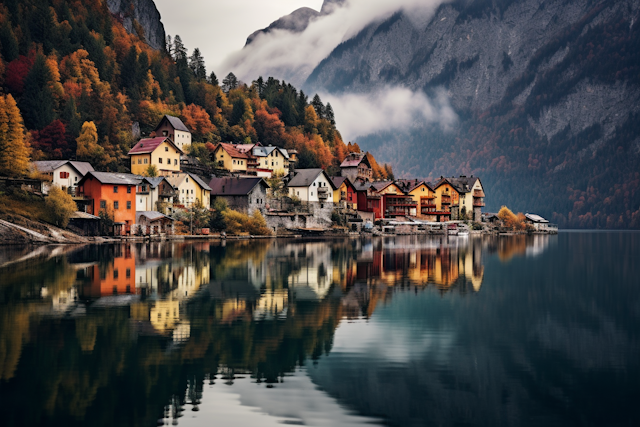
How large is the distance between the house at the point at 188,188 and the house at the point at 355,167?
3668 cm

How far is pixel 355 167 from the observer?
11538 cm

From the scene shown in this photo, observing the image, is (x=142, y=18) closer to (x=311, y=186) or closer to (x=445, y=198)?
(x=311, y=186)

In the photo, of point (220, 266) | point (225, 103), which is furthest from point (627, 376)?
point (225, 103)

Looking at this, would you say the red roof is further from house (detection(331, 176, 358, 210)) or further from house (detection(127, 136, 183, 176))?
house (detection(331, 176, 358, 210))

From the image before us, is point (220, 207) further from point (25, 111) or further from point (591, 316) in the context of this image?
point (591, 316)

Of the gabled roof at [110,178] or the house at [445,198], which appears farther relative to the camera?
the house at [445,198]

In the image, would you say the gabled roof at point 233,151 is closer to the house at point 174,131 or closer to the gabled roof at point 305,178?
the house at point 174,131

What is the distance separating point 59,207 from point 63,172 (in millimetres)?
13286

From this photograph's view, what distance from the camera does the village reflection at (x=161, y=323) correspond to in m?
13.3

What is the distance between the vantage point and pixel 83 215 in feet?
213

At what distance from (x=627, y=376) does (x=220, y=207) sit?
6967 cm

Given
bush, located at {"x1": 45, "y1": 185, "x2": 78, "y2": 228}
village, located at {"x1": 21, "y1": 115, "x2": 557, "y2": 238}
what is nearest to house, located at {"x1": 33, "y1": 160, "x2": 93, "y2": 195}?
village, located at {"x1": 21, "y1": 115, "x2": 557, "y2": 238}

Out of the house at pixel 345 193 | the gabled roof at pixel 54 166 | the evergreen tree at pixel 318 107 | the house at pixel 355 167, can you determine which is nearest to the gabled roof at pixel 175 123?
the house at pixel 345 193

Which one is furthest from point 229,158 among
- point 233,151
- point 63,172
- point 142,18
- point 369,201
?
point 142,18
